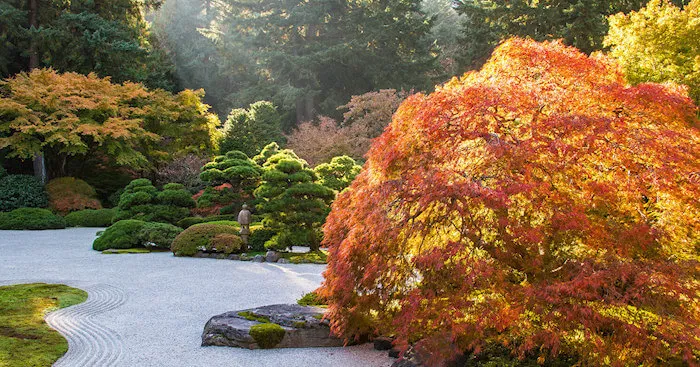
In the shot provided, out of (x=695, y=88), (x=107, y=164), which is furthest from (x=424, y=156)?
(x=107, y=164)

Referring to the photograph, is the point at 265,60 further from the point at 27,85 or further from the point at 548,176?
the point at 548,176

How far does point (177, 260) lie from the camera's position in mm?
11195

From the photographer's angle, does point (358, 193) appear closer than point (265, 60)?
Yes

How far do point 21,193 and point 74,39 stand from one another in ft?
21.3

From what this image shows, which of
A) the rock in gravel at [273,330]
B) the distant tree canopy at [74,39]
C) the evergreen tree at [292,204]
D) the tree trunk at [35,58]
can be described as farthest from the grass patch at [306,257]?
the distant tree canopy at [74,39]

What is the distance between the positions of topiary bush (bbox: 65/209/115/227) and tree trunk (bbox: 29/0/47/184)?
300 cm

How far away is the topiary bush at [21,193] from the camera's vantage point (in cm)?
1828

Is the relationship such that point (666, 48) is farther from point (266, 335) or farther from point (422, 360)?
point (266, 335)

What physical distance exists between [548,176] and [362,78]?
87.8 feet

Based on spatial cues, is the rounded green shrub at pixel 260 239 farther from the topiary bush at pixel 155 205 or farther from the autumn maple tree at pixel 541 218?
the autumn maple tree at pixel 541 218

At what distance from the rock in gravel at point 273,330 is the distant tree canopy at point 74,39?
18442 millimetres

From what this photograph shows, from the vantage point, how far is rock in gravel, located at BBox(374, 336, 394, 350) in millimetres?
5211

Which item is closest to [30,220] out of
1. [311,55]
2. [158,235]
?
[158,235]

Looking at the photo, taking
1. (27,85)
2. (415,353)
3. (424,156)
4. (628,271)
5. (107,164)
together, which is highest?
(27,85)
